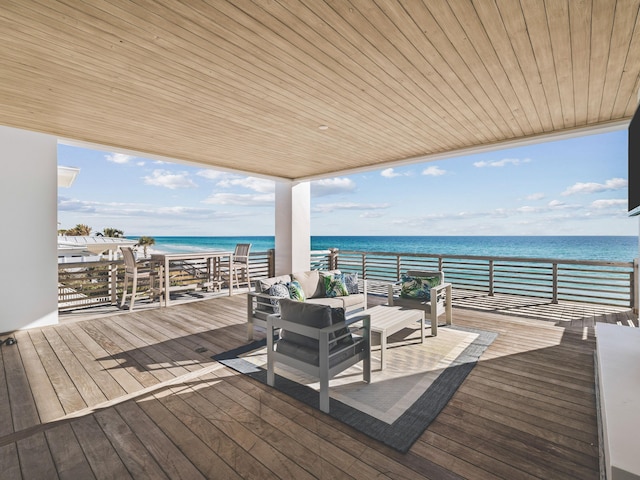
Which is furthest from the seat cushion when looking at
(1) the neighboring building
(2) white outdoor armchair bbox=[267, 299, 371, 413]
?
(1) the neighboring building

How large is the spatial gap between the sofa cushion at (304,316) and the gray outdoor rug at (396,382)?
417 millimetres

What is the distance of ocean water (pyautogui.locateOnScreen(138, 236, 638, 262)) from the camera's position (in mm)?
21844

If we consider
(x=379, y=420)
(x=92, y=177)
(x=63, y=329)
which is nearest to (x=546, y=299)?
(x=379, y=420)

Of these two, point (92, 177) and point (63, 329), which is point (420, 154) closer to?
point (63, 329)

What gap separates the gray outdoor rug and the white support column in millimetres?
3861

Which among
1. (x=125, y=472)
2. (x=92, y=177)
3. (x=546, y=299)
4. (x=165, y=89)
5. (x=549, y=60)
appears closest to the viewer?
(x=125, y=472)

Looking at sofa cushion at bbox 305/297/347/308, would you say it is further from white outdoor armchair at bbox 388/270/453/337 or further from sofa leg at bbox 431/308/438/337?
sofa leg at bbox 431/308/438/337

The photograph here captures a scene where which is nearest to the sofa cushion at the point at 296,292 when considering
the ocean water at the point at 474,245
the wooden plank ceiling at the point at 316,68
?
the wooden plank ceiling at the point at 316,68

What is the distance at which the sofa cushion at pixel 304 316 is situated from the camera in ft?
8.02

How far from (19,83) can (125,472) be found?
328 centimetres

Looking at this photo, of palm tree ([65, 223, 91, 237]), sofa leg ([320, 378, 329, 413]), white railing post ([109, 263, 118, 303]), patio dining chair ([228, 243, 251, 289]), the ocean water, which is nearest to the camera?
sofa leg ([320, 378, 329, 413])

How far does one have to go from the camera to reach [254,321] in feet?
12.2

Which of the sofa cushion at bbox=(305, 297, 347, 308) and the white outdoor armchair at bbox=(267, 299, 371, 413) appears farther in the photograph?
the sofa cushion at bbox=(305, 297, 347, 308)

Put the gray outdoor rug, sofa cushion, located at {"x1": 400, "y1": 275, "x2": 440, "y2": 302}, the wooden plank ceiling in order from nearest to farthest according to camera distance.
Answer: the wooden plank ceiling < the gray outdoor rug < sofa cushion, located at {"x1": 400, "y1": 275, "x2": 440, "y2": 302}
